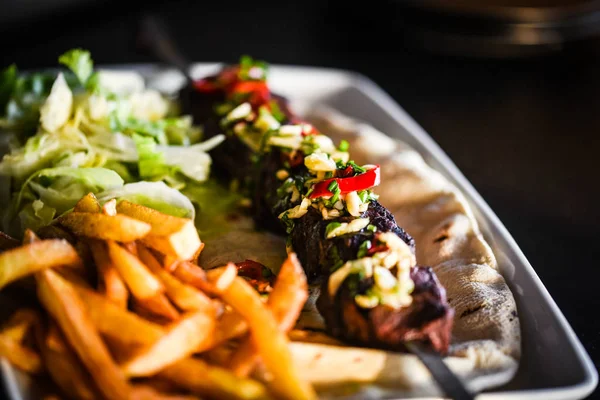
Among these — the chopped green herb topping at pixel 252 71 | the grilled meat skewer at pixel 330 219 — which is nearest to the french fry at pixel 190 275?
the grilled meat skewer at pixel 330 219

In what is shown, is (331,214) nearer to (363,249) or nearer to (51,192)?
(363,249)

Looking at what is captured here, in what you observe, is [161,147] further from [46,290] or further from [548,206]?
[548,206]

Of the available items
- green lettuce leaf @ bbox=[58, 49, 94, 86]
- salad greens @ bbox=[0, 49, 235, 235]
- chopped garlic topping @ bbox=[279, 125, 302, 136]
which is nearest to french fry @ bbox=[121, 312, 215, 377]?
salad greens @ bbox=[0, 49, 235, 235]

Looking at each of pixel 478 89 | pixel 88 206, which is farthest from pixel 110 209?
pixel 478 89

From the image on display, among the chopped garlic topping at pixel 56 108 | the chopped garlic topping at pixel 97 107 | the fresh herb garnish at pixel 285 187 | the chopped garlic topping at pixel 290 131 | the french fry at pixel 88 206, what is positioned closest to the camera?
the french fry at pixel 88 206

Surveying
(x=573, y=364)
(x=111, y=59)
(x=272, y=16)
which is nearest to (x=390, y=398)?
(x=573, y=364)

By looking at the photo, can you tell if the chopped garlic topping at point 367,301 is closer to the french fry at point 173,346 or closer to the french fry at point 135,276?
the french fry at point 173,346

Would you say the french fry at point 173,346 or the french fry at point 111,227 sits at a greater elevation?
the french fry at point 111,227
